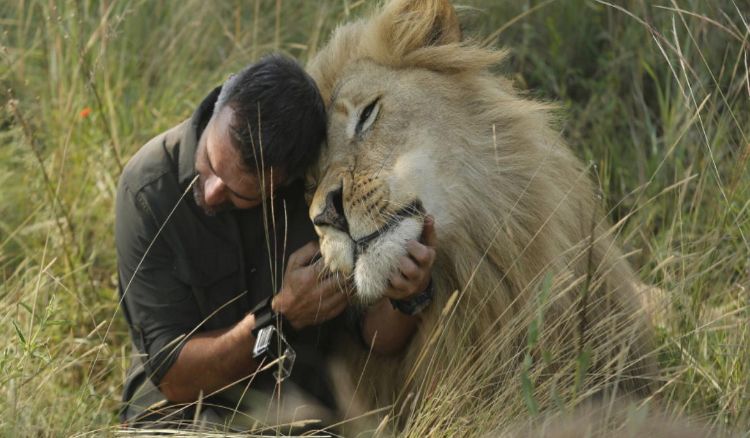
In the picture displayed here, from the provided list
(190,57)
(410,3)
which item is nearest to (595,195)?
(410,3)

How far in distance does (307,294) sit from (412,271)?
418 millimetres

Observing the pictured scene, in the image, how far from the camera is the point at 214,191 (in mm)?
3732

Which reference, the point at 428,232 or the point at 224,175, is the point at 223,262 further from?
the point at 428,232

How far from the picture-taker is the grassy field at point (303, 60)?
12.4 ft

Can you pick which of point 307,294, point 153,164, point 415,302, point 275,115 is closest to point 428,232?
point 415,302

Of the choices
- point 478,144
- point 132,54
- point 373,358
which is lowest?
point 373,358

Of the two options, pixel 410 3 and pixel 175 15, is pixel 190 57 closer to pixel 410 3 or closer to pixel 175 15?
pixel 175 15

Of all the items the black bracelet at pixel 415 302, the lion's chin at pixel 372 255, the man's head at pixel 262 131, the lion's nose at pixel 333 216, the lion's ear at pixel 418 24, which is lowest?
the black bracelet at pixel 415 302

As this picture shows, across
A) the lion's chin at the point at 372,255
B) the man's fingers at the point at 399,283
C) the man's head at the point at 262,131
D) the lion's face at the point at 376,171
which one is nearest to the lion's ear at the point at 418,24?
the lion's face at the point at 376,171

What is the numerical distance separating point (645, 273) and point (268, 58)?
1.75 meters

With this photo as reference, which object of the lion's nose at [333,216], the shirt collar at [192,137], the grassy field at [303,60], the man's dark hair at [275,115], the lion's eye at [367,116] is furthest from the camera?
the shirt collar at [192,137]

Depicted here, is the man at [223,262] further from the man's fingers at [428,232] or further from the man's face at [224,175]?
the man's fingers at [428,232]

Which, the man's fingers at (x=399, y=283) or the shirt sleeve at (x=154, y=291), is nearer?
the man's fingers at (x=399, y=283)

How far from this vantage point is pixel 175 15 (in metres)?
6.18
